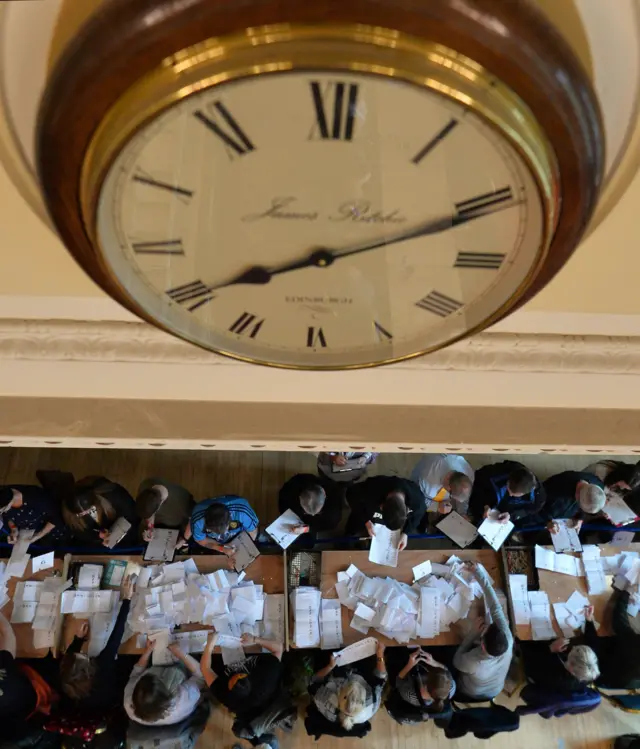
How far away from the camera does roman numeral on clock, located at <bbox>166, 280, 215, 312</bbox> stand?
92cm

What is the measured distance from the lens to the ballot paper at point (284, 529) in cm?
327

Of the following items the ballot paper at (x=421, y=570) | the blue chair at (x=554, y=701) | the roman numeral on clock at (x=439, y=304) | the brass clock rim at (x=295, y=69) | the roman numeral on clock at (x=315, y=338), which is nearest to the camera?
the brass clock rim at (x=295, y=69)

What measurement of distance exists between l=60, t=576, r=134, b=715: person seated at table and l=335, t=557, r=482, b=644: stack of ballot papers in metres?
1.11

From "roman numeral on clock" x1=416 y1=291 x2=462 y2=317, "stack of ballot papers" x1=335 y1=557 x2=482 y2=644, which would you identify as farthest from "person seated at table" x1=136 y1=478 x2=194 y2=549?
"roman numeral on clock" x1=416 y1=291 x2=462 y2=317

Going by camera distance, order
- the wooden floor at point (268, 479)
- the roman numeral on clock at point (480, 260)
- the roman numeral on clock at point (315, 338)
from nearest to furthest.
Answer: the roman numeral on clock at point (480, 260)
the roman numeral on clock at point (315, 338)
the wooden floor at point (268, 479)

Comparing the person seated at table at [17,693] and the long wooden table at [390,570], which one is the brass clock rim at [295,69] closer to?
the long wooden table at [390,570]

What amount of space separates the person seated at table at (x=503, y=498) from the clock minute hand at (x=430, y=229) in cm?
277

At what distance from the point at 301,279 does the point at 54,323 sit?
0.96 meters

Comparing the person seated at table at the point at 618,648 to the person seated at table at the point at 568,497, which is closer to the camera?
the person seated at table at the point at 618,648

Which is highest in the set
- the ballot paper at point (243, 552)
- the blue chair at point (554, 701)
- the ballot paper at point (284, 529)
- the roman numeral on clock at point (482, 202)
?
the roman numeral on clock at point (482, 202)

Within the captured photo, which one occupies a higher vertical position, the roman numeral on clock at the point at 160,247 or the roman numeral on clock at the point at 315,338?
the roman numeral on clock at the point at 160,247

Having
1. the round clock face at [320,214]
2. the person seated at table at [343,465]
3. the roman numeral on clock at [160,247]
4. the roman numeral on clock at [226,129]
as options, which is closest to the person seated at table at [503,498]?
the person seated at table at [343,465]

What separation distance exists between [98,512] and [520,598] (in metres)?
2.31

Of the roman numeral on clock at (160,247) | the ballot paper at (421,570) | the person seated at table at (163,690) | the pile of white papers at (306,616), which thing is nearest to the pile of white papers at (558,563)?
the ballot paper at (421,570)
